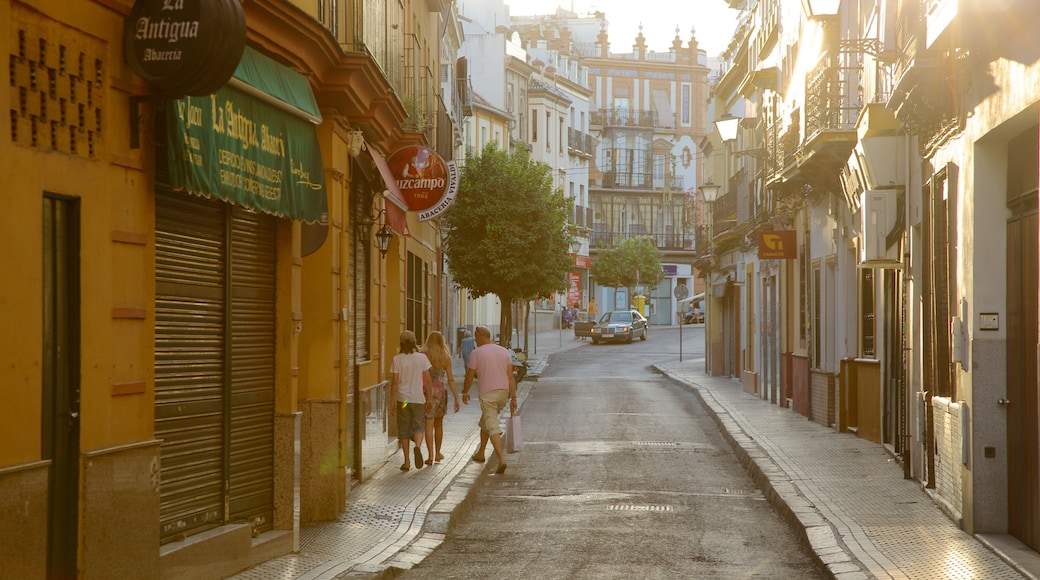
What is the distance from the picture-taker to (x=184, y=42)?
23.7 ft

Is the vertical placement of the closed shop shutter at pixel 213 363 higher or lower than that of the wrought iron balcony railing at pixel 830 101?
lower

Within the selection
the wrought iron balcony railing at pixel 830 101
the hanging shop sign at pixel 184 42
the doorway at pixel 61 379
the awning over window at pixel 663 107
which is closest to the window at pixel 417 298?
the wrought iron balcony railing at pixel 830 101

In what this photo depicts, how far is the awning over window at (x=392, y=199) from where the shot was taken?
14196 millimetres

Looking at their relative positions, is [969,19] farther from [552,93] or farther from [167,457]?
[552,93]

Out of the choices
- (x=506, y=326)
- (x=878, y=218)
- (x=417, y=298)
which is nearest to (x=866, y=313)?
(x=878, y=218)

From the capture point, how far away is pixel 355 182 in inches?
574

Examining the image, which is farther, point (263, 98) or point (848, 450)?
point (848, 450)

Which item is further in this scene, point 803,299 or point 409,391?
point 803,299

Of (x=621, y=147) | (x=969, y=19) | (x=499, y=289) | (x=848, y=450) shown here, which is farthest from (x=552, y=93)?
(x=969, y=19)

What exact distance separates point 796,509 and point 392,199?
566cm

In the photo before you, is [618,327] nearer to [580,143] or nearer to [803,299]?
[580,143]

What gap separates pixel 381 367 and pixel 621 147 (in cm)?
7692

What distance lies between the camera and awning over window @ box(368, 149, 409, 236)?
14.2 metres

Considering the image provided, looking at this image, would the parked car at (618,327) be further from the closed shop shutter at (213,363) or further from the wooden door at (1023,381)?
the closed shop shutter at (213,363)
